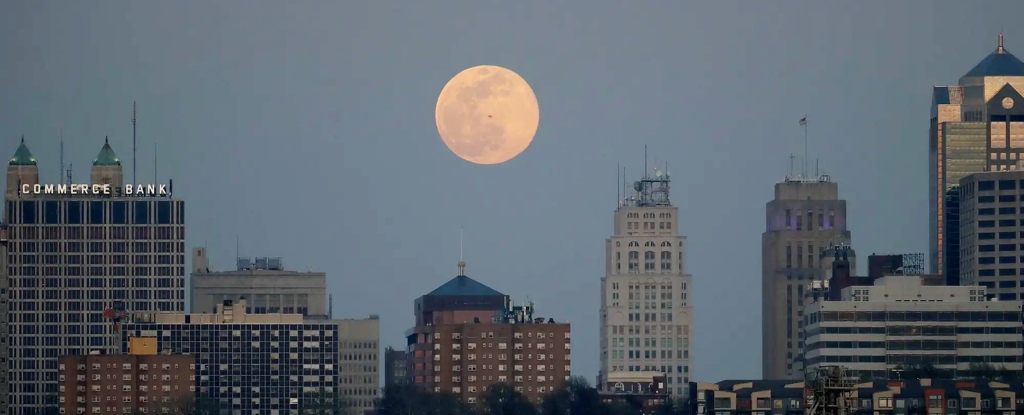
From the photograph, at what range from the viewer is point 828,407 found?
5002 inches

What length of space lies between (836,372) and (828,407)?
424 cm

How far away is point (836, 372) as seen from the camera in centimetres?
13100
